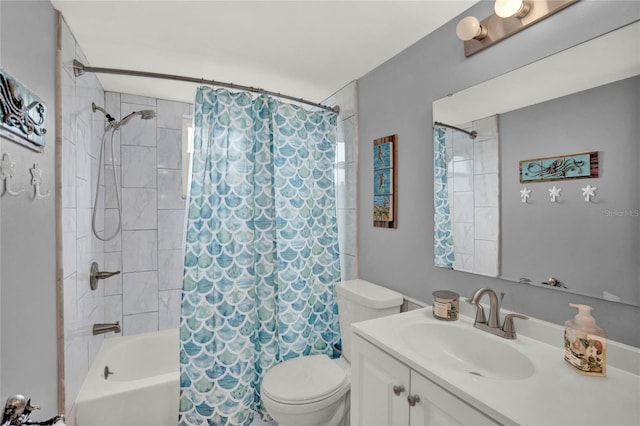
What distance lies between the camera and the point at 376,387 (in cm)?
120

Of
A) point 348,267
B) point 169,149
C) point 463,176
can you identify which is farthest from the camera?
point 169,149

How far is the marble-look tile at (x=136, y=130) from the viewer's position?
2.44m

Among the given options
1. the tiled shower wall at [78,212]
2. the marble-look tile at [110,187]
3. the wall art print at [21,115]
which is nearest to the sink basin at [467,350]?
the wall art print at [21,115]

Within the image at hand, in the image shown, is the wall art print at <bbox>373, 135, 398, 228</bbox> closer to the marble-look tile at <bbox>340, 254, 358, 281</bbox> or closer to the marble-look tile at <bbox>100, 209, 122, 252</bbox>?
the marble-look tile at <bbox>340, 254, 358, 281</bbox>

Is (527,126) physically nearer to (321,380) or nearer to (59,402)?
(321,380)

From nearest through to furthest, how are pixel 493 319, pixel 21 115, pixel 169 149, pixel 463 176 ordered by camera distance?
pixel 21 115 < pixel 493 319 < pixel 463 176 < pixel 169 149

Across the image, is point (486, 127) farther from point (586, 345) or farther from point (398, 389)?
point (398, 389)

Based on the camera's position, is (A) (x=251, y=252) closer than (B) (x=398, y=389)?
No

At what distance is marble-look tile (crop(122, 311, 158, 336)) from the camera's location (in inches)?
96.8

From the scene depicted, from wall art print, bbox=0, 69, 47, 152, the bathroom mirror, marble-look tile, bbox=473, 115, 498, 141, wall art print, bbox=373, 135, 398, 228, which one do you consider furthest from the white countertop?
wall art print, bbox=0, 69, 47, 152

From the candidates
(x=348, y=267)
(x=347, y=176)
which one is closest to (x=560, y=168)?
(x=347, y=176)

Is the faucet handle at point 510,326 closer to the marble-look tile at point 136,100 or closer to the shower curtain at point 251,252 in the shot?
the shower curtain at point 251,252

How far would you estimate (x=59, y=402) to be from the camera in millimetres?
1359

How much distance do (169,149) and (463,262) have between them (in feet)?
7.95
